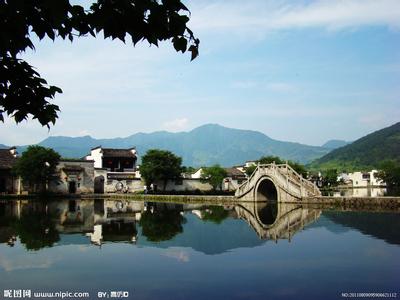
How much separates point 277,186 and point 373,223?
16968 mm

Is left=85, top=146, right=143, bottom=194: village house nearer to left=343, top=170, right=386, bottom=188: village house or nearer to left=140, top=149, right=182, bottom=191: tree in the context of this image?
left=140, top=149, right=182, bottom=191: tree

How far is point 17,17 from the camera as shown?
369 cm

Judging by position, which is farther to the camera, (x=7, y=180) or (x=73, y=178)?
(x=73, y=178)

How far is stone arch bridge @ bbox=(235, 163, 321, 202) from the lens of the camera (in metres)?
39.8

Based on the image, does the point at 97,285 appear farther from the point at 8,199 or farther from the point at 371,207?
the point at 8,199

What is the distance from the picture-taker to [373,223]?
82.2 ft

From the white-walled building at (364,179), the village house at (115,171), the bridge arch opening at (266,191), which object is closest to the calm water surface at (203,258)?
the bridge arch opening at (266,191)

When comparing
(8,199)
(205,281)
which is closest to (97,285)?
(205,281)

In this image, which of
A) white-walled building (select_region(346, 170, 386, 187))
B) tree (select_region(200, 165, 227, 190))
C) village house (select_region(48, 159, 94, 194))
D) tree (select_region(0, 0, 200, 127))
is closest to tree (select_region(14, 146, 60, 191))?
village house (select_region(48, 159, 94, 194))

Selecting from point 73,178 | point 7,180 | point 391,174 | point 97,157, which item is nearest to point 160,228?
point 7,180

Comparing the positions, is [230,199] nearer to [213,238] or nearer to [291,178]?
[291,178]

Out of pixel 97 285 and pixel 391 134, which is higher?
pixel 391 134

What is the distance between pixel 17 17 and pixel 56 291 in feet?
25.6

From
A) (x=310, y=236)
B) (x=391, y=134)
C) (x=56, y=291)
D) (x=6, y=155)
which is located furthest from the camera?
(x=391, y=134)
